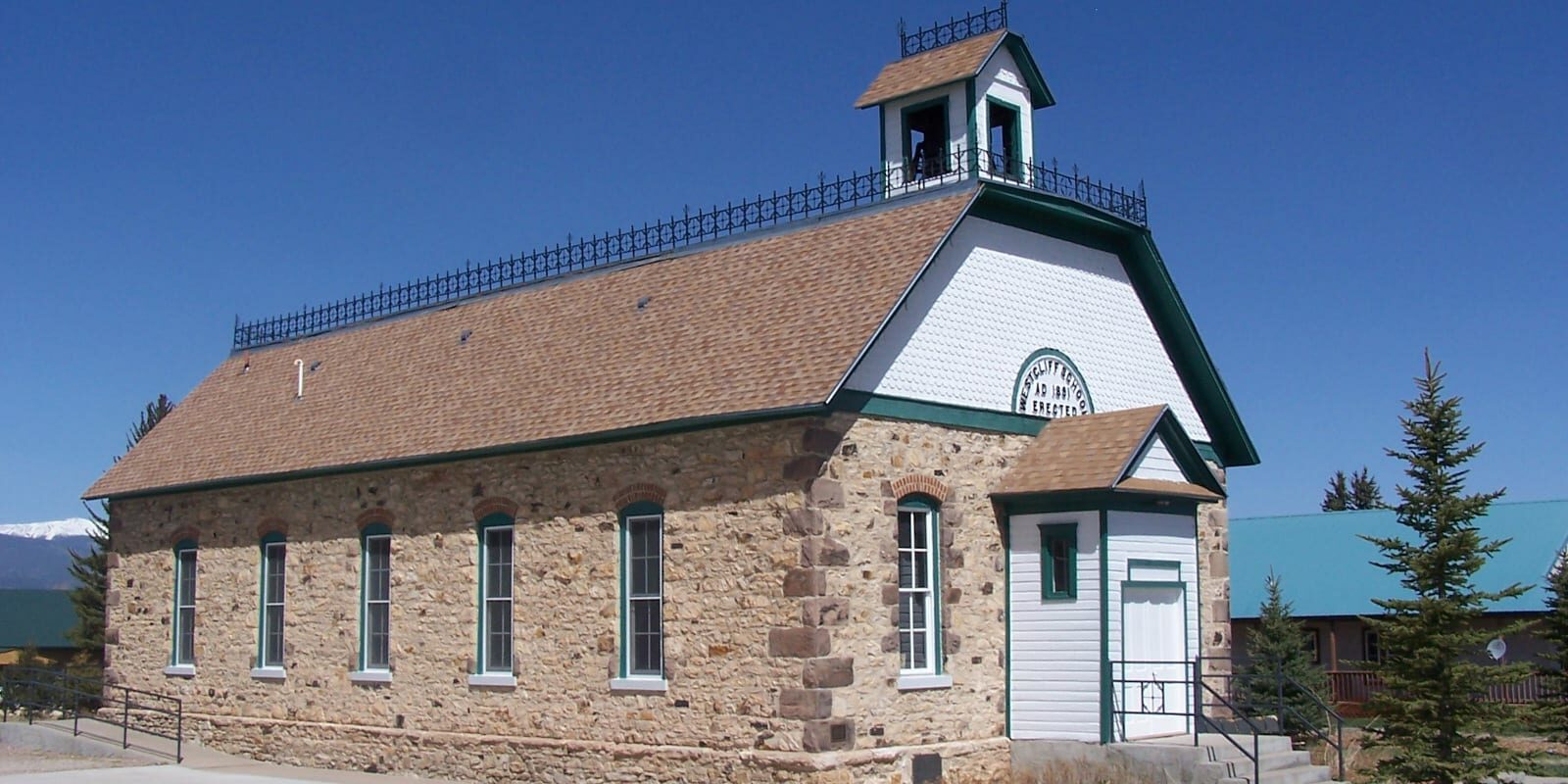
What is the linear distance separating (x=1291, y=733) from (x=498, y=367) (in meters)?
13.0

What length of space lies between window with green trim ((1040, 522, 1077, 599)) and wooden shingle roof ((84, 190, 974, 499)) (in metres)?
3.59

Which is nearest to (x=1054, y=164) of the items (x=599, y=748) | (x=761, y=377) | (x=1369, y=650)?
(x=761, y=377)

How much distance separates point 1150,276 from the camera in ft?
75.4

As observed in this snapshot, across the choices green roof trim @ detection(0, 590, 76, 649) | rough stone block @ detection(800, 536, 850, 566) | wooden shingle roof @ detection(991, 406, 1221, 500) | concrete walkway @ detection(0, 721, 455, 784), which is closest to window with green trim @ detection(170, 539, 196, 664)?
concrete walkway @ detection(0, 721, 455, 784)

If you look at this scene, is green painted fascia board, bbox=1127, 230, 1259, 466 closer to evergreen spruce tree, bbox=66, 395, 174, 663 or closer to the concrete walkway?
the concrete walkway

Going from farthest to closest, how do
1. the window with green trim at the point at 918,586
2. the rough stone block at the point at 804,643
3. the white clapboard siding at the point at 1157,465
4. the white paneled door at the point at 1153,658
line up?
the white clapboard siding at the point at 1157,465 → the white paneled door at the point at 1153,658 → the window with green trim at the point at 918,586 → the rough stone block at the point at 804,643

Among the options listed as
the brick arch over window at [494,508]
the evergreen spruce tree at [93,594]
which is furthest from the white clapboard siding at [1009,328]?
the evergreen spruce tree at [93,594]

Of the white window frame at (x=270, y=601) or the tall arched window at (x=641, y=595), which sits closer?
the tall arched window at (x=641, y=595)

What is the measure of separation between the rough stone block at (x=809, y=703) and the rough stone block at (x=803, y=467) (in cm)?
228

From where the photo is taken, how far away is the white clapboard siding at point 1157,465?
770 inches

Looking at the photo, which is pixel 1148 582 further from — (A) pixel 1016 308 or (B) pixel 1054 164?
(B) pixel 1054 164

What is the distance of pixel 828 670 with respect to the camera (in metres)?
17.4

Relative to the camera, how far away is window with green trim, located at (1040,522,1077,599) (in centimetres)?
1927

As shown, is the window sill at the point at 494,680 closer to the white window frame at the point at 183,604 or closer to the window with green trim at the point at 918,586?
the window with green trim at the point at 918,586
